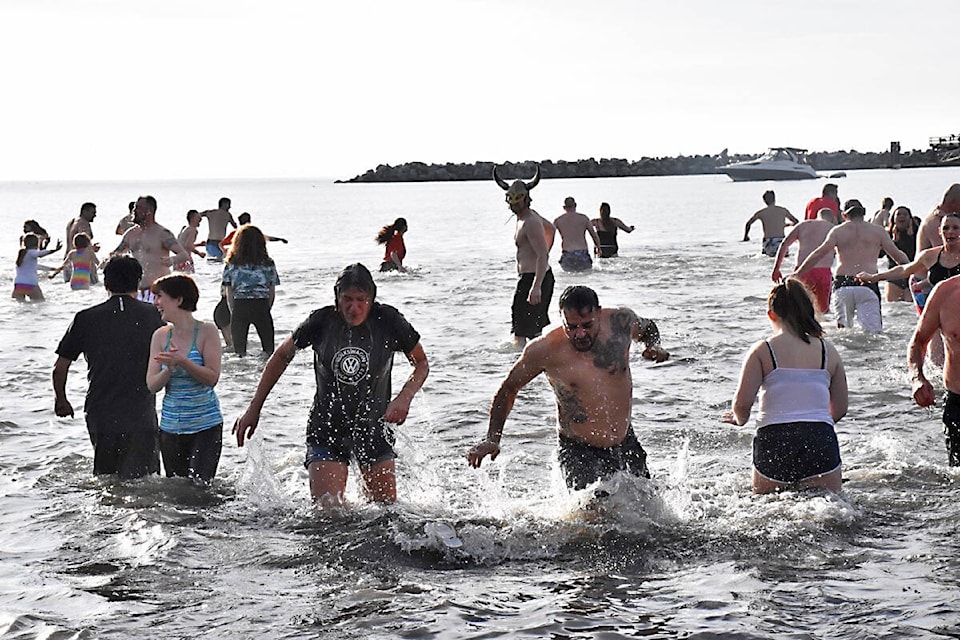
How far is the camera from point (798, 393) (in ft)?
20.2

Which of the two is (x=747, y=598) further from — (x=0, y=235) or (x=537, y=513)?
(x=0, y=235)

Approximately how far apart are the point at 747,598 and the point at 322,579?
6.71 feet

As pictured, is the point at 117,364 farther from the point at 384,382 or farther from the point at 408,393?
the point at 408,393

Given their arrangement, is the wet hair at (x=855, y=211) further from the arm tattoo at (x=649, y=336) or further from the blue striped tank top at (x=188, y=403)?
the blue striped tank top at (x=188, y=403)

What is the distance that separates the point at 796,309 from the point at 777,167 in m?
109

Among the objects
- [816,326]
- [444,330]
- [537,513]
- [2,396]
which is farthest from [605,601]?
[444,330]

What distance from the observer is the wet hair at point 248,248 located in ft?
38.0

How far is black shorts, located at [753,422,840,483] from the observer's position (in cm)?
618

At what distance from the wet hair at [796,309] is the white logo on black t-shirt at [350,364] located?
217cm

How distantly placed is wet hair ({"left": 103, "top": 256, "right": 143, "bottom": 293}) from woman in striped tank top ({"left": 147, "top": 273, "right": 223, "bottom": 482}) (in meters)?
0.21

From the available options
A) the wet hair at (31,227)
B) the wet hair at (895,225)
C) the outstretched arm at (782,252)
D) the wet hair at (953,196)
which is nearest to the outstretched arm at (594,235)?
the wet hair at (895,225)

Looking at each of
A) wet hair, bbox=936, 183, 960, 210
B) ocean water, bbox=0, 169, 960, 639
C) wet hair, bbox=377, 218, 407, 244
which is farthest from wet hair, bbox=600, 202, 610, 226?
wet hair, bbox=936, 183, 960, 210

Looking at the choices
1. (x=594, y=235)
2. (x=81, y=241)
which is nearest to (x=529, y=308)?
(x=594, y=235)

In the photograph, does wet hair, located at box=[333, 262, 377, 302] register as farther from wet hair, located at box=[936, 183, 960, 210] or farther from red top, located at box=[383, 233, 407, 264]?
red top, located at box=[383, 233, 407, 264]
